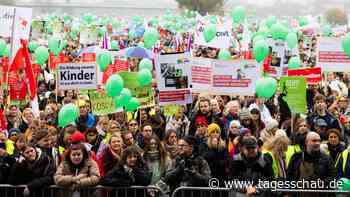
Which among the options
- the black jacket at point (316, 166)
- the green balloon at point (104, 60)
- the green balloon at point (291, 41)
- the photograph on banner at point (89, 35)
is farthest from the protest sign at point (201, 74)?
the photograph on banner at point (89, 35)

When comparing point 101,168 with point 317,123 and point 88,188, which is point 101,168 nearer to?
point 88,188

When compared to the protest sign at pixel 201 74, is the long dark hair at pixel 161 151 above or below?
below

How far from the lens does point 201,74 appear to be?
14.1 m

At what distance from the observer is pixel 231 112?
43.9ft

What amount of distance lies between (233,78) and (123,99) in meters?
1.71

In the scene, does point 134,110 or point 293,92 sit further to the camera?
point 134,110

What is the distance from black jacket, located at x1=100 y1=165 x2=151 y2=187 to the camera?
32.6ft

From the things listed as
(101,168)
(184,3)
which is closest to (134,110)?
(101,168)

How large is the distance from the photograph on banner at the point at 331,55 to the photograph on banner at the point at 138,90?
294 centimetres

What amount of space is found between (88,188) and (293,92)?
401 cm

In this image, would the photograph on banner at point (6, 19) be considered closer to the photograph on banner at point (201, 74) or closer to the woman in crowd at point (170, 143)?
the photograph on banner at point (201, 74)

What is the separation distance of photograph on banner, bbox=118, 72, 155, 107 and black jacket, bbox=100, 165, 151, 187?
3751mm

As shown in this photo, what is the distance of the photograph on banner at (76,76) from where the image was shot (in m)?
13.5

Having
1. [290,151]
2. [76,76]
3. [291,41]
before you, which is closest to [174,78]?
[76,76]
